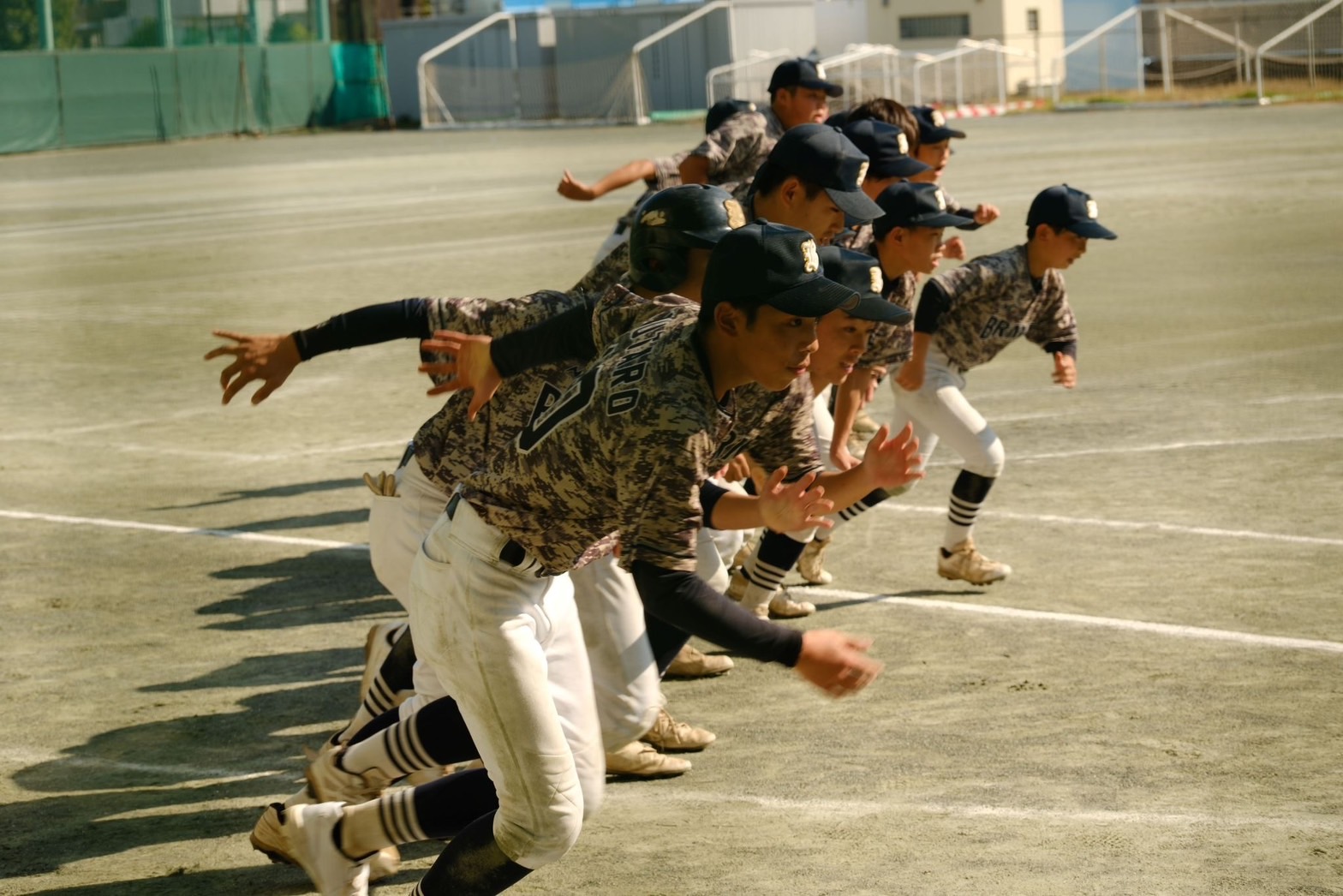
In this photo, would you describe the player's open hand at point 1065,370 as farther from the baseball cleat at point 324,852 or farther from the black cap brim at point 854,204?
the baseball cleat at point 324,852

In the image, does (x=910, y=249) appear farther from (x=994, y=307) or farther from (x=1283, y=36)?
(x=1283, y=36)

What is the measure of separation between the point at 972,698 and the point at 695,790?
1.38 m

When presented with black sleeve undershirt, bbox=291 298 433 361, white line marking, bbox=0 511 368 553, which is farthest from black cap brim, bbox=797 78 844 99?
black sleeve undershirt, bbox=291 298 433 361

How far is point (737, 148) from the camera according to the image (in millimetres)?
10180

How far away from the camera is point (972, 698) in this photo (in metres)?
7.02

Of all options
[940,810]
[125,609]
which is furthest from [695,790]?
[125,609]

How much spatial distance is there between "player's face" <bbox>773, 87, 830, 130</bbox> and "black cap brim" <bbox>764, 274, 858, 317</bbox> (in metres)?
5.77

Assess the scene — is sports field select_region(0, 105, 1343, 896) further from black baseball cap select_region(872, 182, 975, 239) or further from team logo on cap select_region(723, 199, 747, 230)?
team logo on cap select_region(723, 199, 747, 230)

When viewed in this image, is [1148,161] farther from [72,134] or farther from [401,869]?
[72,134]

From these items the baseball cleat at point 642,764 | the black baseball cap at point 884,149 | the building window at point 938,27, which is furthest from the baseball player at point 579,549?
the building window at point 938,27

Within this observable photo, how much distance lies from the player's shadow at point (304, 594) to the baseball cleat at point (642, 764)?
2465mm

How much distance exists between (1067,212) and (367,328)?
3709 mm

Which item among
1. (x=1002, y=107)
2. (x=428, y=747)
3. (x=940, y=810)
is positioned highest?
(x=1002, y=107)

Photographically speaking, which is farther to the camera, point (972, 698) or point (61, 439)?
point (61, 439)
